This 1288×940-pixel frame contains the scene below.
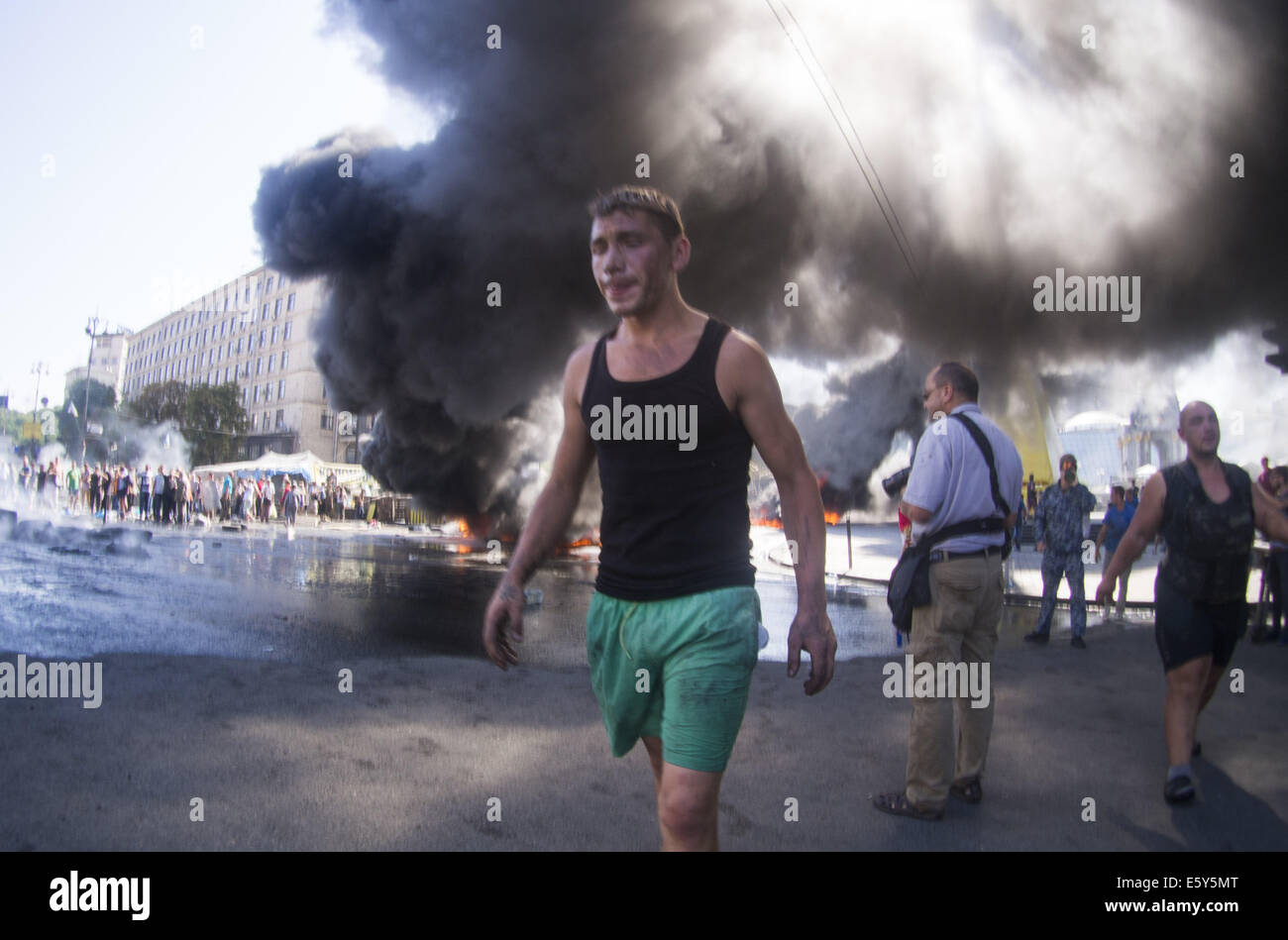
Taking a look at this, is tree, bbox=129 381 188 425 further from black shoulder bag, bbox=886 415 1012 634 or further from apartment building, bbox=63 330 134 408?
black shoulder bag, bbox=886 415 1012 634

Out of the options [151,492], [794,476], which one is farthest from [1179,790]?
[151,492]

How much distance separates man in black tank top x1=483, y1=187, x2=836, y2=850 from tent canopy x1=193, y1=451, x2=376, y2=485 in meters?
15.6

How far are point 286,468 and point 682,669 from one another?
18.0 metres

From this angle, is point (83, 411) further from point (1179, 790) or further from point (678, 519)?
point (1179, 790)

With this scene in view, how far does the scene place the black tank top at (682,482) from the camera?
1772mm

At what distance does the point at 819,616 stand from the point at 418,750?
216 centimetres

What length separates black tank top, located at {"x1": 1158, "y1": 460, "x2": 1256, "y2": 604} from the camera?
10.6 ft

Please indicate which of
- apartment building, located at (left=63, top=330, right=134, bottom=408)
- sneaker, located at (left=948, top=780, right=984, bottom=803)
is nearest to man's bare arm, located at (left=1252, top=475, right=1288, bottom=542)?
sneaker, located at (left=948, top=780, right=984, bottom=803)

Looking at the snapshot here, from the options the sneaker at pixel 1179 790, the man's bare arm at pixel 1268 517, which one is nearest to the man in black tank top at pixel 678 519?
the sneaker at pixel 1179 790

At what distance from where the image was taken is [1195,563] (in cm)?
326

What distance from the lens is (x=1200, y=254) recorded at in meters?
13.1

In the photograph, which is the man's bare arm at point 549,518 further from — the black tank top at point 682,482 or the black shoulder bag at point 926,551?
the black shoulder bag at point 926,551

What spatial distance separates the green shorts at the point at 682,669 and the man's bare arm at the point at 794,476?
0.39 feet

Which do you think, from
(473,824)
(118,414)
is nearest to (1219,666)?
(473,824)
